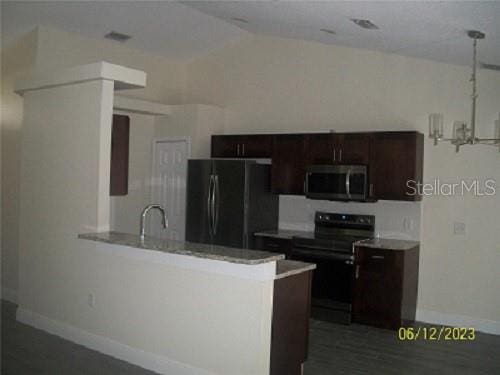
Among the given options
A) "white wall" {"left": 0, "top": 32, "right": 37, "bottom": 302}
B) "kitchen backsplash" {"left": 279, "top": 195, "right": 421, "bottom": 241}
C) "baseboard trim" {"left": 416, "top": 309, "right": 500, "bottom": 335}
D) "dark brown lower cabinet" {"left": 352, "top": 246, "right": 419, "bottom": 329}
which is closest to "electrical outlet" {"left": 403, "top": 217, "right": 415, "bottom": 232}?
"kitchen backsplash" {"left": 279, "top": 195, "right": 421, "bottom": 241}

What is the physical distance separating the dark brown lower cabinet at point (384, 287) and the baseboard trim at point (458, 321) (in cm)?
17

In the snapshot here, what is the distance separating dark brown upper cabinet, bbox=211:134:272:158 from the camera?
21.5ft

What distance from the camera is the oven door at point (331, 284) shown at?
5.56 metres

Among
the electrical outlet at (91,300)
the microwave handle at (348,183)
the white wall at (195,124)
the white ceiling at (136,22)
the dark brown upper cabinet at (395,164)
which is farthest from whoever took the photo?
the white wall at (195,124)

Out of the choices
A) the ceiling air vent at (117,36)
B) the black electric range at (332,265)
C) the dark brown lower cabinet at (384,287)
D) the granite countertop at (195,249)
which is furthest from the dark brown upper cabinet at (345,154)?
the granite countertop at (195,249)

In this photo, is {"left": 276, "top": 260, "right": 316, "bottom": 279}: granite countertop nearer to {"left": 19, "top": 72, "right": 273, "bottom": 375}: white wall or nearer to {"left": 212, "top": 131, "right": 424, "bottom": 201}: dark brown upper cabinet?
{"left": 19, "top": 72, "right": 273, "bottom": 375}: white wall

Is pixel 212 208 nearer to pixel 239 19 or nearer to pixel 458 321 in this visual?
pixel 239 19

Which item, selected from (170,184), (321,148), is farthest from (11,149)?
(321,148)

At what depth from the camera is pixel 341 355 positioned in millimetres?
4559

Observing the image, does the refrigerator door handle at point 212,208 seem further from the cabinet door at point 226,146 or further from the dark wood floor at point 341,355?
the dark wood floor at point 341,355

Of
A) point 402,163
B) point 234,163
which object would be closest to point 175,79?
point 234,163

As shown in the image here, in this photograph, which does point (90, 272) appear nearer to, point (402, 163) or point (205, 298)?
point (205, 298)

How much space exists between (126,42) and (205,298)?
4.26m
